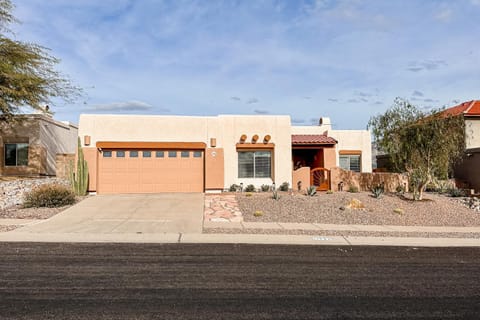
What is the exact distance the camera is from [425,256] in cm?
1005

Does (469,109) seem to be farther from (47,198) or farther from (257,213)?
(47,198)

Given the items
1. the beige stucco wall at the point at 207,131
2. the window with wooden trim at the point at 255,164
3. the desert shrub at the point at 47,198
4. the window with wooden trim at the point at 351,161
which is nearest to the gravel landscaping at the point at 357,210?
the window with wooden trim at the point at 255,164

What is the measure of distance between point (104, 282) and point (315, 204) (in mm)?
11801

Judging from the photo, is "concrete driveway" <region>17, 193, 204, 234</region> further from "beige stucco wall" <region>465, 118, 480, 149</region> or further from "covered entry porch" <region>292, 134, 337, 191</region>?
"beige stucco wall" <region>465, 118, 480, 149</region>

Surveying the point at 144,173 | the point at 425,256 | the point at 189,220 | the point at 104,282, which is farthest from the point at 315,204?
the point at 104,282

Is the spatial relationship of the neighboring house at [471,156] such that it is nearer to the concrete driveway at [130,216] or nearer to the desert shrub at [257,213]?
the desert shrub at [257,213]

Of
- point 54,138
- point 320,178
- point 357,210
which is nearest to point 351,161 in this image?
point 320,178

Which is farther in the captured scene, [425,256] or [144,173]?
[144,173]

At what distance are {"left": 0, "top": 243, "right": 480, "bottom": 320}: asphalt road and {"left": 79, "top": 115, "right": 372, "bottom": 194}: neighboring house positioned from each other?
11004mm

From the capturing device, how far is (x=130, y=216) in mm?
15203

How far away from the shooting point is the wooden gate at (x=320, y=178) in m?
22.6

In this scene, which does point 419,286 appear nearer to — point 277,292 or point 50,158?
point 277,292

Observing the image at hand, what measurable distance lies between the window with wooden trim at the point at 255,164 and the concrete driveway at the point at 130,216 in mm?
3215

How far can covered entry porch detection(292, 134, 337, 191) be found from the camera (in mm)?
23031
